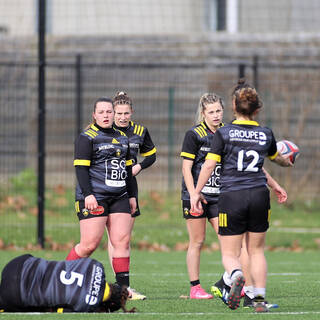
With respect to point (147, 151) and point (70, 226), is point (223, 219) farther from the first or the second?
point (70, 226)

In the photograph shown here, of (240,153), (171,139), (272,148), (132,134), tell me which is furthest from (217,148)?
(171,139)

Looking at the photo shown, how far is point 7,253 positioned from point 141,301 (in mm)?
5316

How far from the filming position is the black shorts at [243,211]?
25.5 ft

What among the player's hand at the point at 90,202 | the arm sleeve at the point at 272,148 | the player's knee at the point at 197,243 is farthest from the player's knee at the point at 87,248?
the arm sleeve at the point at 272,148

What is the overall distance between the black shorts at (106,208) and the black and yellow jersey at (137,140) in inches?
37.3

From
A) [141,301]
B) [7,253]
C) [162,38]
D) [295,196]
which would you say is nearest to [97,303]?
[141,301]

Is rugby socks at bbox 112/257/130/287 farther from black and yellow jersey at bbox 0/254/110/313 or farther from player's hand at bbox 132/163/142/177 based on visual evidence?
black and yellow jersey at bbox 0/254/110/313

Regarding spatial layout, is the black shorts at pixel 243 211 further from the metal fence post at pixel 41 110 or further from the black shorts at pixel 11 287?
the metal fence post at pixel 41 110

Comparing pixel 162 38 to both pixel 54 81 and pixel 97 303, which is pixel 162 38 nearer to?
pixel 54 81

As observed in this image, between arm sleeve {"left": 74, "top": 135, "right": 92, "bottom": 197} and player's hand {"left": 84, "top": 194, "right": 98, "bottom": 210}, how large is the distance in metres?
0.06

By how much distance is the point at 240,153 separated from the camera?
779cm

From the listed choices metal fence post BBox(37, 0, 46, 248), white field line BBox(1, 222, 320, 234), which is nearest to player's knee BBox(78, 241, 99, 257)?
metal fence post BBox(37, 0, 46, 248)

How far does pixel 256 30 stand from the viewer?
20.6 metres

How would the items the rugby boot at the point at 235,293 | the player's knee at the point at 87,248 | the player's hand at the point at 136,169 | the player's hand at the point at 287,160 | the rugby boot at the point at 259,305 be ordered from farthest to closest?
1. the player's hand at the point at 136,169
2. the player's knee at the point at 87,248
3. the player's hand at the point at 287,160
4. the rugby boot at the point at 259,305
5. the rugby boot at the point at 235,293
